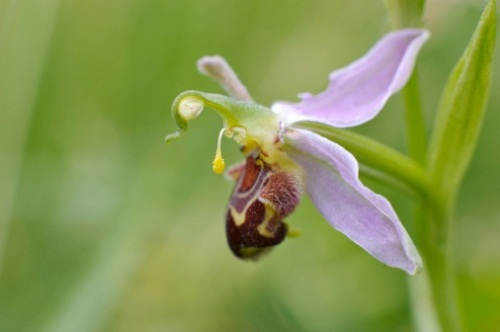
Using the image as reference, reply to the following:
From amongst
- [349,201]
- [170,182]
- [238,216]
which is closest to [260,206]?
[238,216]

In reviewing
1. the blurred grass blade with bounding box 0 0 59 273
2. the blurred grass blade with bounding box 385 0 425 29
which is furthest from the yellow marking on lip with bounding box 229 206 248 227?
the blurred grass blade with bounding box 0 0 59 273

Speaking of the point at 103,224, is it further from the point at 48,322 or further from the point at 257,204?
the point at 257,204

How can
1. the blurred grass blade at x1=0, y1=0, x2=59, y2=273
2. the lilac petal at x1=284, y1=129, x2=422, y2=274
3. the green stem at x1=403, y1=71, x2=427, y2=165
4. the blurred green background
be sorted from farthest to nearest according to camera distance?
the blurred grass blade at x1=0, y1=0, x2=59, y2=273, the blurred green background, the green stem at x1=403, y1=71, x2=427, y2=165, the lilac petal at x1=284, y1=129, x2=422, y2=274

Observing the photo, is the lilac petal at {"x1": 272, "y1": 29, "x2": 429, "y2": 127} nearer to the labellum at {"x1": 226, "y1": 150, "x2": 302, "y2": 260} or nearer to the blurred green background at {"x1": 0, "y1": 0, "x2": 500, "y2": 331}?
the labellum at {"x1": 226, "y1": 150, "x2": 302, "y2": 260}

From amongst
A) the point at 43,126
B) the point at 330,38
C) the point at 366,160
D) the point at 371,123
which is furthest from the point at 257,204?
the point at 330,38

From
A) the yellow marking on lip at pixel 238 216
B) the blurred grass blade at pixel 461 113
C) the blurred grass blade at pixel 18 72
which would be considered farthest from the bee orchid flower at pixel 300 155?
the blurred grass blade at pixel 18 72

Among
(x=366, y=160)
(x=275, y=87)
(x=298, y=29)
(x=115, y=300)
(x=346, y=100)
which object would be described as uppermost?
(x=298, y=29)

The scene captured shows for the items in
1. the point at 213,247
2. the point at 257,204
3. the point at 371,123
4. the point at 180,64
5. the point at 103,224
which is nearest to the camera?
the point at 257,204
